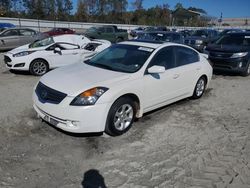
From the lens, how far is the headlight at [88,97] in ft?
14.4

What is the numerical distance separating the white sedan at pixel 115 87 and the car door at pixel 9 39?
12.0 metres

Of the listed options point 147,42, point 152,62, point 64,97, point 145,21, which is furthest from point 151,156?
point 145,21

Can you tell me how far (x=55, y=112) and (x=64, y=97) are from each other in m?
0.28

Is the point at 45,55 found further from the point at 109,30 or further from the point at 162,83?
the point at 109,30

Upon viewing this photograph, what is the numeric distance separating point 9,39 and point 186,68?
13115 mm

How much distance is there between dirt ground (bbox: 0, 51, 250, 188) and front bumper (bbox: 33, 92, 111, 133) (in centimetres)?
29

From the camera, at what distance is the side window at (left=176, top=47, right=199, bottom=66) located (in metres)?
6.24

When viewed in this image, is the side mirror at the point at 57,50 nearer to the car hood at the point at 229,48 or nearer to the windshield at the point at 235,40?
the car hood at the point at 229,48

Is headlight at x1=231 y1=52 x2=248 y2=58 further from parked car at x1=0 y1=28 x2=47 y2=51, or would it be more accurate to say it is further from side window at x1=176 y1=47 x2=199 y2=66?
parked car at x1=0 y1=28 x2=47 y2=51

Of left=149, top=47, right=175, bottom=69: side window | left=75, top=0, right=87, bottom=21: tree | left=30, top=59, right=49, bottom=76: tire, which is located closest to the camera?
left=149, top=47, right=175, bottom=69: side window

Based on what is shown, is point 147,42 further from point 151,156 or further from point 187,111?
point 151,156

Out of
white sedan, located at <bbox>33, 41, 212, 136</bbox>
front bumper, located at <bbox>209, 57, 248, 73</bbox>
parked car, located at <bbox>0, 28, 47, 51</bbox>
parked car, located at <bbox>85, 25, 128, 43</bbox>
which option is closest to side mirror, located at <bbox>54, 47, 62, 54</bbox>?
white sedan, located at <bbox>33, 41, 212, 136</bbox>

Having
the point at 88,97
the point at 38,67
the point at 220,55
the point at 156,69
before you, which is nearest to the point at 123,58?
the point at 156,69

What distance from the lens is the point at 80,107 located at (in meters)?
4.35
